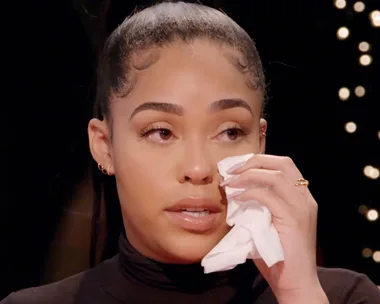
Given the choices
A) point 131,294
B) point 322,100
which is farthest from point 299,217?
point 322,100

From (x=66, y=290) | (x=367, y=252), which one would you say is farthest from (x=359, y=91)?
(x=66, y=290)

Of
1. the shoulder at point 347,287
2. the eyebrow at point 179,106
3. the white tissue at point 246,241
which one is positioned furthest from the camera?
the shoulder at point 347,287

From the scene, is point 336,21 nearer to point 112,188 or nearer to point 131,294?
point 112,188

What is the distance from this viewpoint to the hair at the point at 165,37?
A: 1.19m

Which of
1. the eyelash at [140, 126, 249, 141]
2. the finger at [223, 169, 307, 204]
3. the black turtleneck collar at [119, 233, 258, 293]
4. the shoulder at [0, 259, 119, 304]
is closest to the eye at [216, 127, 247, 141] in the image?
the eyelash at [140, 126, 249, 141]

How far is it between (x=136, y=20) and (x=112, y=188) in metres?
0.40

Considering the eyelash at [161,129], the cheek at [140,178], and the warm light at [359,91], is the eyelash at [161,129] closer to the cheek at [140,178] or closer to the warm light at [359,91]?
the cheek at [140,178]

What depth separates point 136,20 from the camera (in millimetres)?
1246

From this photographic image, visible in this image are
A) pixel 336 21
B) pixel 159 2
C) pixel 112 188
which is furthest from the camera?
pixel 336 21

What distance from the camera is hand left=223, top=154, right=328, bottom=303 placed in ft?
3.45

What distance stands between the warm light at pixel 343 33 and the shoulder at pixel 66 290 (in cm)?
73

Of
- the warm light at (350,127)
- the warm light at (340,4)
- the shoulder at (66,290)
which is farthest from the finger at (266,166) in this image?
the warm light at (340,4)

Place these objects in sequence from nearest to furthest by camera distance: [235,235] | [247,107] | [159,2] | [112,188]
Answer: [235,235] → [247,107] → [159,2] → [112,188]

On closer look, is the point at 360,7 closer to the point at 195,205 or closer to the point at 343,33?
the point at 343,33
